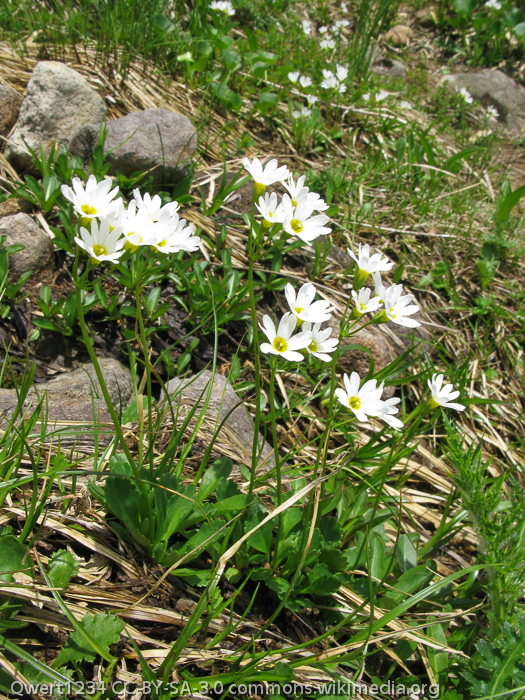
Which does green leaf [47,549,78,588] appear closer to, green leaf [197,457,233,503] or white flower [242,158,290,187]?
green leaf [197,457,233,503]

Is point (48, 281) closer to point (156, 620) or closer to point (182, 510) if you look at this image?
point (182, 510)

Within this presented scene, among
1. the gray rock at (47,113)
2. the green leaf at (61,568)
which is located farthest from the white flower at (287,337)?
the gray rock at (47,113)

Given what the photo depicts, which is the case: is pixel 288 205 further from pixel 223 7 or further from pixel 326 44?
pixel 326 44

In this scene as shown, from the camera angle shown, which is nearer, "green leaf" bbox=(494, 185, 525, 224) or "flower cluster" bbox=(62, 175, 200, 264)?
"flower cluster" bbox=(62, 175, 200, 264)

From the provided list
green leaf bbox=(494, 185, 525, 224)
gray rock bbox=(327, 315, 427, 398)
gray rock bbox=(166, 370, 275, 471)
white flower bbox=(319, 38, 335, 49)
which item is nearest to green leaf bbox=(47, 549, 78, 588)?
gray rock bbox=(166, 370, 275, 471)

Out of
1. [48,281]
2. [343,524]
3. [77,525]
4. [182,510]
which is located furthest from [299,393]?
[48,281]

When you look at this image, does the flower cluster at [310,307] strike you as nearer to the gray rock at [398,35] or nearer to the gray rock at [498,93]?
the gray rock at [498,93]
